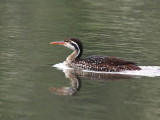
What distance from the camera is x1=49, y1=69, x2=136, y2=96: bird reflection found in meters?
17.3

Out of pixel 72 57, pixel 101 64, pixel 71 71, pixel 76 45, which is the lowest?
pixel 71 71

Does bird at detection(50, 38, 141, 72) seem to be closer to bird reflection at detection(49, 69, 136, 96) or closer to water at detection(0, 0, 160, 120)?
bird reflection at detection(49, 69, 136, 96)

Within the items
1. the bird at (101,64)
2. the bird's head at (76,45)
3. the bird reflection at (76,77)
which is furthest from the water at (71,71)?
the bird's head at (76,45)

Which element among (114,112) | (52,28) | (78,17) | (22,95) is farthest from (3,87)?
(78,17)

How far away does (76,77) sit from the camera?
19.7 metres

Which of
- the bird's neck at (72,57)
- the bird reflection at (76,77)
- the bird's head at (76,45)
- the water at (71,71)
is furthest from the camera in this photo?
the bird's head at (76,45)

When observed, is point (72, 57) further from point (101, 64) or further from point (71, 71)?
point (101, 64)

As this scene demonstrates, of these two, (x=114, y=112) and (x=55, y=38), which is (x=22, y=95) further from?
(x=55, y=38)

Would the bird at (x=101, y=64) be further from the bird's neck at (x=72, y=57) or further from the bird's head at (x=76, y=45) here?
the bird's head at (x=76, y=45)

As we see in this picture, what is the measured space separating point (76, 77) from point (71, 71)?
1270 mm

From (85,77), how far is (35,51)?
4.01 metres

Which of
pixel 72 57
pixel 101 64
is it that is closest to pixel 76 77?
pixel 101 64

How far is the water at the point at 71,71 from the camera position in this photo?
15328mm

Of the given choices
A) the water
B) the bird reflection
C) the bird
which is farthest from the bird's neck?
the bird reflection
